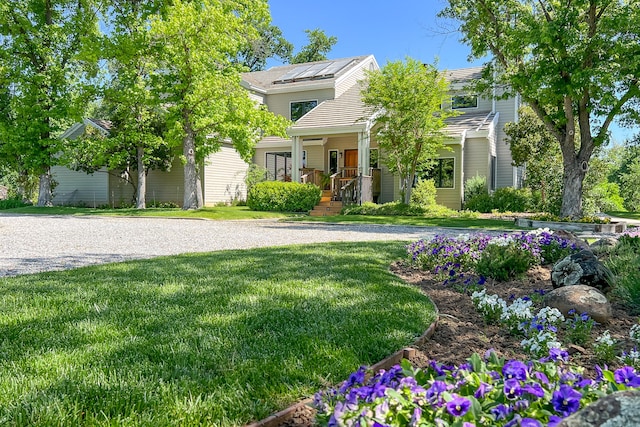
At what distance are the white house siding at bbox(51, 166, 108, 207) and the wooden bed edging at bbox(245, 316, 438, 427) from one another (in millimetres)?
23905

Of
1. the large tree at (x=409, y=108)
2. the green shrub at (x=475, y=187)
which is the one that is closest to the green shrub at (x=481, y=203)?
the green shrub at (x=475, y=187)

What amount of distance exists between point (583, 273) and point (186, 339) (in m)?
3.37

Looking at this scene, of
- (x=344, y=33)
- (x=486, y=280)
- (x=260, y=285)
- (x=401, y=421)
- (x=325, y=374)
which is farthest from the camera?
(x=344, y=33)

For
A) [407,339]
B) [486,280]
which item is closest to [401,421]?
[407,339]

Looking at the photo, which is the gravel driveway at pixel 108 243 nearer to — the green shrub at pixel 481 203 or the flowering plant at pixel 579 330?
the flowering plant at pixel 579 330

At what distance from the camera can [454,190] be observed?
19703 mm

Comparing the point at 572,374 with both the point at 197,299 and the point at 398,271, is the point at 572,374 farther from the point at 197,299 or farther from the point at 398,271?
the point at 398,271

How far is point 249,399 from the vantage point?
203 cm

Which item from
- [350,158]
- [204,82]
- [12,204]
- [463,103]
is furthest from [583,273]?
[12,204]

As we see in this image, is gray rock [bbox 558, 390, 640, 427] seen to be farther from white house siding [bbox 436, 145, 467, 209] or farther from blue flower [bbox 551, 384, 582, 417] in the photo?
white house siding [bbox 436, 145, 467, 209]

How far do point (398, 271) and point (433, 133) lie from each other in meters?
12.4

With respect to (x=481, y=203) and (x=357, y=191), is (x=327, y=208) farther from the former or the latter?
(x=481, y=203)

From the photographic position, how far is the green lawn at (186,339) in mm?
1943

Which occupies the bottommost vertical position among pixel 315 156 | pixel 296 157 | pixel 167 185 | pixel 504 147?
pixel 167 185
